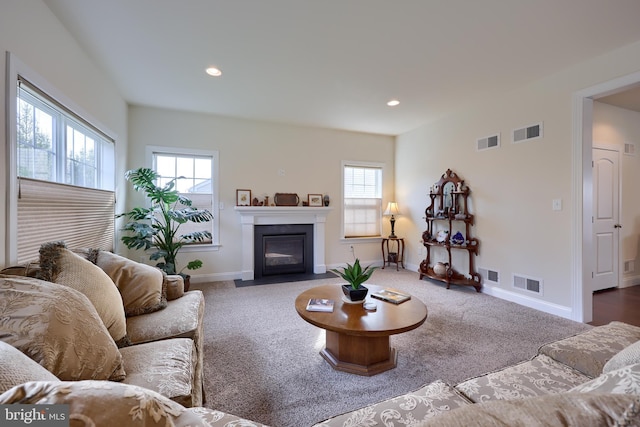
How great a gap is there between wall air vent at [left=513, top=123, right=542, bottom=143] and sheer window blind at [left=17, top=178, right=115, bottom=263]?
15.5 feet

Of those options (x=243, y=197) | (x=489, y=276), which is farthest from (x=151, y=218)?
(x=489, y=276)

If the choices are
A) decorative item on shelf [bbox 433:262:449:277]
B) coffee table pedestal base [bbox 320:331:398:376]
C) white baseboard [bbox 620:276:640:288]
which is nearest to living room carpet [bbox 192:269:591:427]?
coffee table pedestal base [bbox 320:331:398:376]

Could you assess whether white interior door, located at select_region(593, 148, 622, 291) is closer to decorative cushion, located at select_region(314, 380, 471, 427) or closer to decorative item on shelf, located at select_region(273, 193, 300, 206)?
decorative cushion, located at select_region(314, 380, 471, 427)

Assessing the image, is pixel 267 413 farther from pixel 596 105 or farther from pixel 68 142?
pixel 596 105

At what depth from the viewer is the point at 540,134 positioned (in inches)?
122

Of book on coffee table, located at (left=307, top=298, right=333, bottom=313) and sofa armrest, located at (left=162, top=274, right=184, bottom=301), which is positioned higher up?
sofa armrest, located at (left=162, top=274, right=184, bottom=301)

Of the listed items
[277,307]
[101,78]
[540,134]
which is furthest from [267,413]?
[540,134]

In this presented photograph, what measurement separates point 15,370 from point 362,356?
177 cm

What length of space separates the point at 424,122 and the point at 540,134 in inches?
73.1

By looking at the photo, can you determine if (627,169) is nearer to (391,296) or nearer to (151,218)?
(391,296)

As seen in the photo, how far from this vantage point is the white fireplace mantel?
439 centimetres

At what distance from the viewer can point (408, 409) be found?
3.15 feet

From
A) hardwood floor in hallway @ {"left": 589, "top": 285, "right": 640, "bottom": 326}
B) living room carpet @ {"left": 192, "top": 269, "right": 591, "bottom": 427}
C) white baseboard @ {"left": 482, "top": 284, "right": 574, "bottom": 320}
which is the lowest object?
living room carpet @ {"left": 192, "top": 269, "right": 591, "bottom": 427}

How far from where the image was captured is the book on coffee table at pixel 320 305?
6.60 ft
